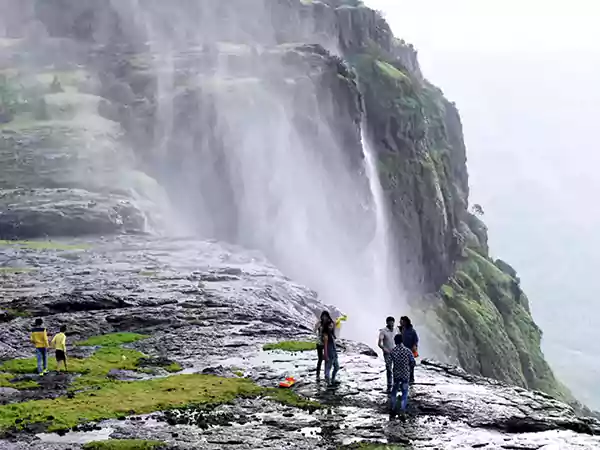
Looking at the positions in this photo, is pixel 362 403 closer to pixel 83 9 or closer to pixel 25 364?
pixel 25 364

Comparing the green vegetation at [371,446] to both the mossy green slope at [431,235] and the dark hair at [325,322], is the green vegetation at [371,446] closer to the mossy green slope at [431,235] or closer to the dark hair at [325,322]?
the dark hair at [325,322]

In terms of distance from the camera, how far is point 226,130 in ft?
359

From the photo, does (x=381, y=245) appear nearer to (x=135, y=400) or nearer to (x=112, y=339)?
(x=112, y=339)

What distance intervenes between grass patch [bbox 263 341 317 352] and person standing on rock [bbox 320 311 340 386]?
712 cm

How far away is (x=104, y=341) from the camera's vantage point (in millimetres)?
43500

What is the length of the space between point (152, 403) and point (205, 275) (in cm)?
3148

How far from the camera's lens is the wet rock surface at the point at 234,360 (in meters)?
26.5

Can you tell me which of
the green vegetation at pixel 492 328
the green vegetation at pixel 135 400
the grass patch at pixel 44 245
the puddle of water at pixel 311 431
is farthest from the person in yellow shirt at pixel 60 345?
the green vegetation at pixel 492 328

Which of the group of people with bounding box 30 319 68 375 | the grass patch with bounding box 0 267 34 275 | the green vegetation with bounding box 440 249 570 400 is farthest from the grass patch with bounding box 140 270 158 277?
the green vegetation with bounding box 440 249 570 400

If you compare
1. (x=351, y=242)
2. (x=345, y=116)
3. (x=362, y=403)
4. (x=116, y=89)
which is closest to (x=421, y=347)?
(x=351, y=242)

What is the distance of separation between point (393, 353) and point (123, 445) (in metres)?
10.5

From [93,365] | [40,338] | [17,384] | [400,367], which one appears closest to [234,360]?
[93,365]

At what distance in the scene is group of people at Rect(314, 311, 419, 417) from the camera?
93.0 ft

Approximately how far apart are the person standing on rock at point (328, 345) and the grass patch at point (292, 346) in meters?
7.12
